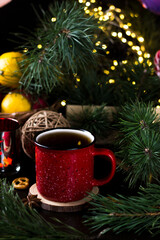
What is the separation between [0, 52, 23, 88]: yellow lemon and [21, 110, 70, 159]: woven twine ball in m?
0.11

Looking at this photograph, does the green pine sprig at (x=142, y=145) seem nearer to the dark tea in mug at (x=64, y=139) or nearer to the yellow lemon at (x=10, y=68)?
the dark tea in mug at (x=64, y=139)

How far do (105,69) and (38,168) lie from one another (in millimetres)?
354

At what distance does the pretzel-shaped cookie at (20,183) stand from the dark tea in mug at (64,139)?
80 mm

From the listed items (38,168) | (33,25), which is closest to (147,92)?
(38,168)

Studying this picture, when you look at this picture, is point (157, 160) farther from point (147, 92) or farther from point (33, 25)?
point (33, 25)

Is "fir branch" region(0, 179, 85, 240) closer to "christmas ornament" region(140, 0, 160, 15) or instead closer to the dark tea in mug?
the dark tea in mug

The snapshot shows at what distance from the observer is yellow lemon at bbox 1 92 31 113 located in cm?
69

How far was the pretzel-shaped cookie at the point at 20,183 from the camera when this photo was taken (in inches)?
21.8

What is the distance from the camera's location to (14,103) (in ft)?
2.25

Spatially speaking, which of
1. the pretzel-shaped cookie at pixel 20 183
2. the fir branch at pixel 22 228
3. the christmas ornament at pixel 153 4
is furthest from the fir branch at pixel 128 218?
the christmas ornament at pixel 153 4

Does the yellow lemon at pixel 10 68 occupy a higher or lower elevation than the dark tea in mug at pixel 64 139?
higher

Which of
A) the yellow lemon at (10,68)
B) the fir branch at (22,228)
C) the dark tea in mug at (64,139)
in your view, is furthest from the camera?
the yellow lemon at (10,68)

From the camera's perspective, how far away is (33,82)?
71cm

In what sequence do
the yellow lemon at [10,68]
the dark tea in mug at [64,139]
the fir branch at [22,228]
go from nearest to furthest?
the fir branch at [22,228] < the dark tea in mug at [64,139] < the yellow lemon at [10,68]
